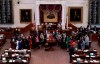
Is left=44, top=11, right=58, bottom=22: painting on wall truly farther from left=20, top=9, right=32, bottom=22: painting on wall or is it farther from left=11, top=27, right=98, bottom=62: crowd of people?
left=11, top=27, right=98, bottom=62: crowd of people

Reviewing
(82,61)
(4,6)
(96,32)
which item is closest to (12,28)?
(4,6)

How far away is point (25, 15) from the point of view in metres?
35.3

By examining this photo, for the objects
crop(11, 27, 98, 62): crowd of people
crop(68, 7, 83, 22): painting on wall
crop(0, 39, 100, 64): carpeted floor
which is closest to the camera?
crop(0, 39, 100, 64): carpeted floor

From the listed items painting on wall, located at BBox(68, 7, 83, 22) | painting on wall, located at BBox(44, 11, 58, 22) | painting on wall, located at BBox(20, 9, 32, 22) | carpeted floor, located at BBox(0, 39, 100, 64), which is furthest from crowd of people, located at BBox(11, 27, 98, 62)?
painting on wall, located at BBox(20, 9, 32, 22)

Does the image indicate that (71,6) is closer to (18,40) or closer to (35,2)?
(35,2)

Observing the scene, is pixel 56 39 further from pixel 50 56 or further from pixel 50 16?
pixel 50 16

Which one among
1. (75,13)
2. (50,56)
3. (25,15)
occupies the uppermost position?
(75,13)

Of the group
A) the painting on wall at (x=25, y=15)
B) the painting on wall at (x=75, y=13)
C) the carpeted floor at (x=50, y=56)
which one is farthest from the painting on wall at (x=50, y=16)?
the carpeted floor at (x=50, y=56)

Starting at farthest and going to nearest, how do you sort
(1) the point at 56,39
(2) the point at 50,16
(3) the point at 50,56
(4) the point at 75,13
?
(2) the point at 50,16
(4) the point at 75,13
(1) the point at 56,39
(3) the point at 50,56

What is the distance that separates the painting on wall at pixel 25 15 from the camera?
35.3 metres

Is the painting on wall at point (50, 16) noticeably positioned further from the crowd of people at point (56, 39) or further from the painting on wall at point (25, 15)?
the crowd of people at point (56, 39)

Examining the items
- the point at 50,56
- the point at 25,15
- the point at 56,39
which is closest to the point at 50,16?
the point at 25,15

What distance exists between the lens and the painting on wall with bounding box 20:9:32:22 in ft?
116

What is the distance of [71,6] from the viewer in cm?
3522
